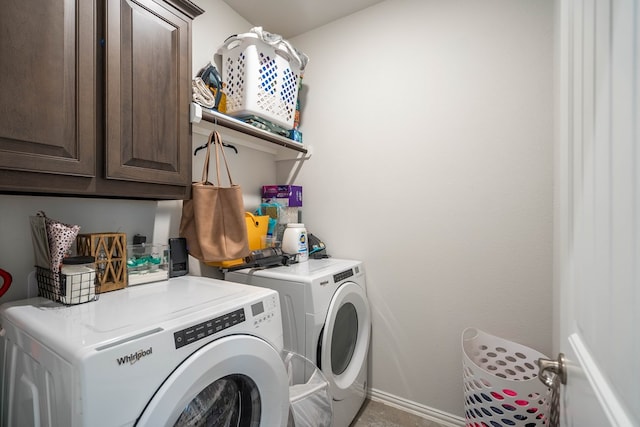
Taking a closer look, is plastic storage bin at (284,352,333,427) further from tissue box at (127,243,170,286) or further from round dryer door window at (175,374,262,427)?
tissue box at (127,243,170,286)

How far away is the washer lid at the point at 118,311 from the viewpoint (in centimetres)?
68

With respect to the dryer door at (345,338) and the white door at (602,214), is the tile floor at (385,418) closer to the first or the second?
the dryer door at (345,338)

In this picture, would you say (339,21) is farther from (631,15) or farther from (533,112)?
(631,15)

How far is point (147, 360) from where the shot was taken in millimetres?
667

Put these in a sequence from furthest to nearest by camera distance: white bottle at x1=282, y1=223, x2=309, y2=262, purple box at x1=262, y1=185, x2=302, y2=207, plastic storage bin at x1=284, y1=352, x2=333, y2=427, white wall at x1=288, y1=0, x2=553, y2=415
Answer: purple box at x1=262, y1=185, x2=302, y2=207 < white bottle at x1=282, y1=223, x2=309, y2=262 < white wall at x1=288, y1=0, x2=553, y2=415 < plastic storage bin at x1=284, y1=352, x2=333, y2=427

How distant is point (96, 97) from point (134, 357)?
2.88ft

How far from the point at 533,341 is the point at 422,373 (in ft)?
2.16

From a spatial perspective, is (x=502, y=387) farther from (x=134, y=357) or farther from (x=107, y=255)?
(x=107, y=255)

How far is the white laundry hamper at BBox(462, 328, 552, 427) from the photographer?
3.94 ft

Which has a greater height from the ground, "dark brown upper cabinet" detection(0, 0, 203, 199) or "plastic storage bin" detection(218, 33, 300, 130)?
"plastic storage bin" detection(218, 33, 300, 130)

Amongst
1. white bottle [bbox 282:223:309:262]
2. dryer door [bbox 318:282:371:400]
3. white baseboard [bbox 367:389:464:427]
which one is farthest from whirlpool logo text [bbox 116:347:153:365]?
white baseboard [bbox 367:389:464:427]

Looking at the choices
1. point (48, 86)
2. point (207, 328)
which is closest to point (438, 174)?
point (207, 328)

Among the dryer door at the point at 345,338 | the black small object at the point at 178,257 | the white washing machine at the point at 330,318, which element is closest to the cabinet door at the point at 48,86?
the black small object at the point at 178,257

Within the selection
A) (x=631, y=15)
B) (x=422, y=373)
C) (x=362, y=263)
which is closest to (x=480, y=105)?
(x=362, y=263)
